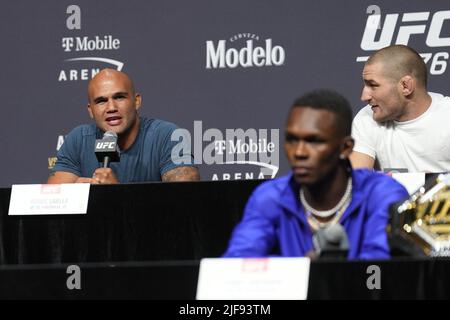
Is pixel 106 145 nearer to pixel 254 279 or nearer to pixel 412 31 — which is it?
pixel 412 31

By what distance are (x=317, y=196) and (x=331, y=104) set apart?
0.99 ft

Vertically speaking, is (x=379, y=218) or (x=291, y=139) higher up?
(x=291, y=139)

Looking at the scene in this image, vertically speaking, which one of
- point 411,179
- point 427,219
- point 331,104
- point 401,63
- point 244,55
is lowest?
point 427,219

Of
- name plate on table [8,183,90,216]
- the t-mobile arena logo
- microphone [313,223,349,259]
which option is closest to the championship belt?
microphone [313,223,349,259]

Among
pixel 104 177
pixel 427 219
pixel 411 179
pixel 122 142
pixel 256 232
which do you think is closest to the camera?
pixel 427 219

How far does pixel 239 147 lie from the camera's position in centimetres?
573

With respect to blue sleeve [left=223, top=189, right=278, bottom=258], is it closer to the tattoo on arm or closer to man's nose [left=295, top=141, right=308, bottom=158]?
man's nose [left=295, top=141, right=308, bottom=158]

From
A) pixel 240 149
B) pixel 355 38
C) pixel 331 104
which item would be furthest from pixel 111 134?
pixel 331 104

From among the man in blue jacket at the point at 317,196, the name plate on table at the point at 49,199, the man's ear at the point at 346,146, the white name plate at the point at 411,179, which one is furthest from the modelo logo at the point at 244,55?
the man's ear at the point at 346,146

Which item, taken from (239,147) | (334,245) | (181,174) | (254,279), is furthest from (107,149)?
(254,279)

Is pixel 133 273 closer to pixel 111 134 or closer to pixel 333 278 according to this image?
pixel 333 278

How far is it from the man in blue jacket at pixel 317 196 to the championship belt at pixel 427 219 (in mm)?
245

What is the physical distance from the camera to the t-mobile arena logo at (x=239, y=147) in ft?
18.6

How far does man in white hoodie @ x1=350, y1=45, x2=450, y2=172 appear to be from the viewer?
4848 millimetres
